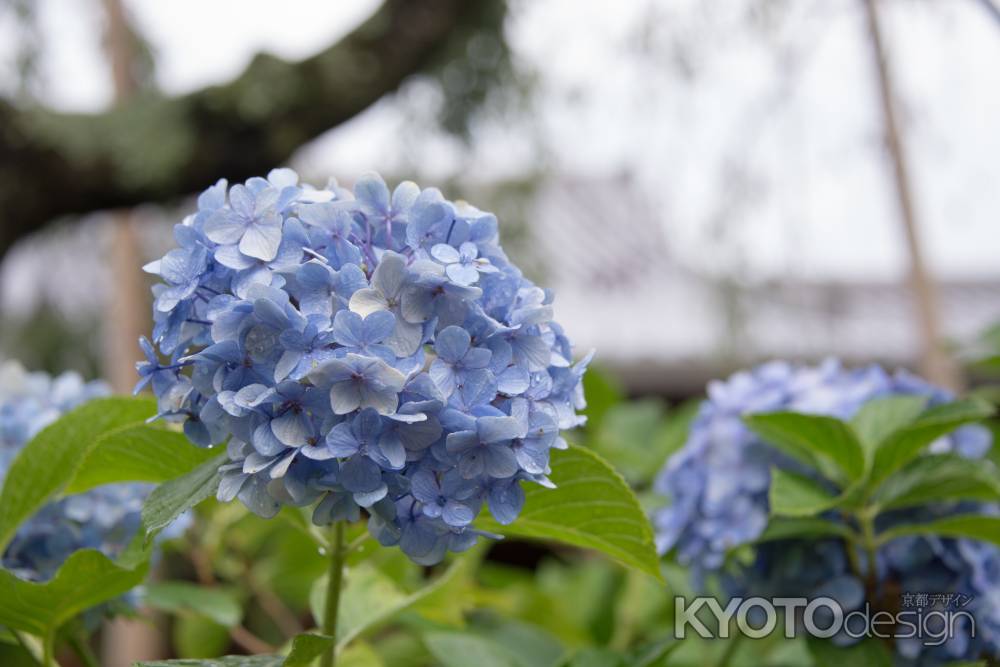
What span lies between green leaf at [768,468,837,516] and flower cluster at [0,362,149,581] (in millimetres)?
582

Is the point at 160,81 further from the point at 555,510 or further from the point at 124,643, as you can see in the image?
the point at 555,510

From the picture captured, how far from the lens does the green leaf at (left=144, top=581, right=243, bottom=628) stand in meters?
1.00

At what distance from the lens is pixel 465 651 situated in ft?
3.18

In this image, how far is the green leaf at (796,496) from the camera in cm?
86

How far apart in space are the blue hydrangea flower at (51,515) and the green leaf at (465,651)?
0.31 metres

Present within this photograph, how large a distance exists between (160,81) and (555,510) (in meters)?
3.16

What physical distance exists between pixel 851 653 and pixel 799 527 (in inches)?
5.1

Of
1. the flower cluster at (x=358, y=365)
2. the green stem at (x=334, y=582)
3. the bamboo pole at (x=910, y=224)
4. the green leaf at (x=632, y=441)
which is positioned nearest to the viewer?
the flower cluster at (x=358, y=365)

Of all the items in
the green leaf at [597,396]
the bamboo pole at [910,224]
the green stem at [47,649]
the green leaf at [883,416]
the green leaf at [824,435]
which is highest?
the bamboo pole at [910,224]

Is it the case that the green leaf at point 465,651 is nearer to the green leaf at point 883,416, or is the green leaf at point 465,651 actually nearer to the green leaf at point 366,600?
the green leaf at point 366,600

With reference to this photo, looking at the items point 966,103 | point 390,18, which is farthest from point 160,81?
point 966,103

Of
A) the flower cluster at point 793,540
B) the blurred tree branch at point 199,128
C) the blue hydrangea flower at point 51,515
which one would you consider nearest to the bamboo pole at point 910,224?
the blurred tree branch at point 199,128

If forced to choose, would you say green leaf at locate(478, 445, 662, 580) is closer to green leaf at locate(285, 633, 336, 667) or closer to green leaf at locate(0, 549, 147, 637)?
green leaf at locate(285, 633, 336, 667)

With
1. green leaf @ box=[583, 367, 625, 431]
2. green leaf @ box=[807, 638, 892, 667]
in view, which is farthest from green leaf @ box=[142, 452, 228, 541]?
green leaf @ box=[583, 367, 625, 431]
